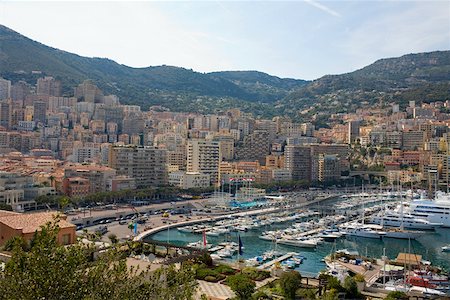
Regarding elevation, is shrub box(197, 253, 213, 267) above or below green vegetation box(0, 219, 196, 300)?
below

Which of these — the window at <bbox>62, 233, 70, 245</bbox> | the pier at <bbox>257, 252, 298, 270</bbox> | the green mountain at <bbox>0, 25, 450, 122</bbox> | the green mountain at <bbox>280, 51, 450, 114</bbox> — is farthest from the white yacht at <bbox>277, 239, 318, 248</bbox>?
the green mountain at <bbox>280, 51, 450, 114</bbox>

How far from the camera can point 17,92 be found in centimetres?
6719

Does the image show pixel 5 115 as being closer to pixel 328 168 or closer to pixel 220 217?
pixel 328 168

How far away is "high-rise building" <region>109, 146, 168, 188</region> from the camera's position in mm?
38781

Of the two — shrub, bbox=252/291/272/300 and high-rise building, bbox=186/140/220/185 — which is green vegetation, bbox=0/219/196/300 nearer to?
shrub, bbox=252/291/272/300

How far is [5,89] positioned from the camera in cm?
6606

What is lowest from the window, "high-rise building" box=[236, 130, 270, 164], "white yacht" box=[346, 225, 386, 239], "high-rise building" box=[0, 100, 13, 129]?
"white yacht" box=[346, 225, 386, 239]

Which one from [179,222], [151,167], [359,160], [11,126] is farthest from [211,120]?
[179,222]

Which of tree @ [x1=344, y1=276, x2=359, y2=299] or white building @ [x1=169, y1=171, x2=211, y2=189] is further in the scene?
white building @ [x1=169, y1=171, x2=211, y2=189]

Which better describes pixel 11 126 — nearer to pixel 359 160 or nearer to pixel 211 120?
pixel 211 120

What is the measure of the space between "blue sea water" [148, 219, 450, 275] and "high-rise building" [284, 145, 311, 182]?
2019cm

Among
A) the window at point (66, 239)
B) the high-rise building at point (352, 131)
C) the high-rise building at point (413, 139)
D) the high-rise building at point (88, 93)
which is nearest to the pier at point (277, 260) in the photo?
the window at point (66, 239)

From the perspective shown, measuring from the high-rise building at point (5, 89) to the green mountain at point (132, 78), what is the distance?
5702 mm

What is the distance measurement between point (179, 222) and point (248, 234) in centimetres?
434
